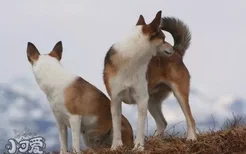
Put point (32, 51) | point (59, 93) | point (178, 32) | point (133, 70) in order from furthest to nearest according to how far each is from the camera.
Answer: point (178, 32) < point (32, 51) < point (59, 93) < point (133, 70)

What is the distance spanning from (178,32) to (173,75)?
0.70m

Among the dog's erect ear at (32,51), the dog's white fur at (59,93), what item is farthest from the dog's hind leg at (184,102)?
the dog's erect ear at (32,51)

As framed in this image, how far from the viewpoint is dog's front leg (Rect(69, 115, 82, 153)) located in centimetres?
672

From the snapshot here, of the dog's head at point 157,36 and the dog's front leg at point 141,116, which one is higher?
the dog's head at point 157,36

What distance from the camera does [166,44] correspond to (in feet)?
22.6

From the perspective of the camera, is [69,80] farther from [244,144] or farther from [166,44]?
[244,144]

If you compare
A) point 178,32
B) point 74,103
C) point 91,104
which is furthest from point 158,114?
point 74,103

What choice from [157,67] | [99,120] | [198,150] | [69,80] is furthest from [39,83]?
[198,150]

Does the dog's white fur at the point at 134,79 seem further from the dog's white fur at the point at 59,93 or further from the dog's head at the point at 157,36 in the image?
the dog's white fur at the point at 59,93

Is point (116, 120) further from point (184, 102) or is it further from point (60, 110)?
point (184, 102)

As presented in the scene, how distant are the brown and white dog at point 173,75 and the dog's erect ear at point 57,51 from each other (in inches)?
40.1

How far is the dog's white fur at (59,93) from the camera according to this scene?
675 centimetres

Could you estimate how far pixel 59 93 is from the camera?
22.3ft

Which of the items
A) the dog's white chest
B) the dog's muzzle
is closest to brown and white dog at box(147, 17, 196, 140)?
the dog's muzzle
